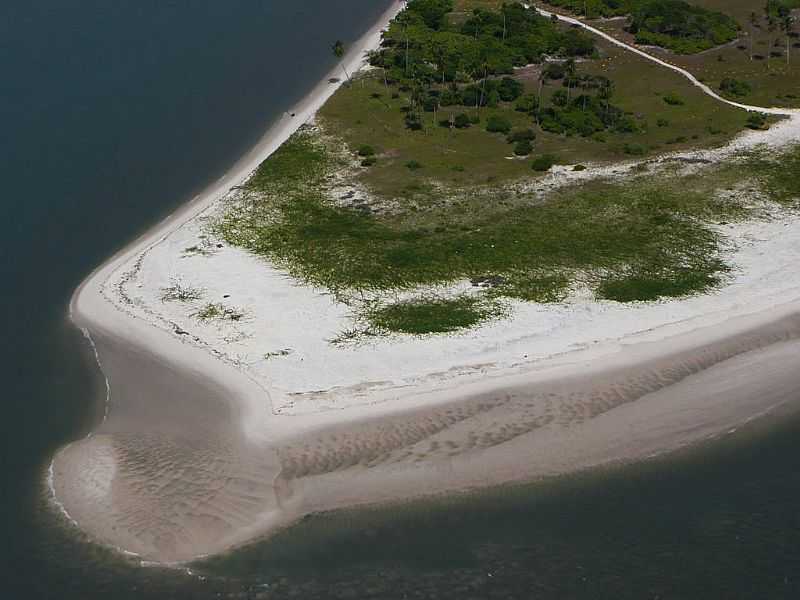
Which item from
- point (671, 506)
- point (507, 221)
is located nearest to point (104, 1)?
point (507, 221)

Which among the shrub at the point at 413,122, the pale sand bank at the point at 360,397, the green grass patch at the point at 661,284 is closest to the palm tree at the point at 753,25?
the shrub at the point at 413,122

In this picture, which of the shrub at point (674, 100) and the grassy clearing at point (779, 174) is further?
the shrub at point (674, 100)

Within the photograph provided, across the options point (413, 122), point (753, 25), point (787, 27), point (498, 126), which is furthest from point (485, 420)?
point (753, 25)

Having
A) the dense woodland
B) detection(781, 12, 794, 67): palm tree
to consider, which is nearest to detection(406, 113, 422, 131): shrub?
the dense woodland

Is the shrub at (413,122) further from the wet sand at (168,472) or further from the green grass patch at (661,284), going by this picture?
the wet sand at (168,472)

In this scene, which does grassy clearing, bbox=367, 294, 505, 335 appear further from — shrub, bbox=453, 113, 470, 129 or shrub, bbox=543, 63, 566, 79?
shrub, bbox=543, 63, 566, 79

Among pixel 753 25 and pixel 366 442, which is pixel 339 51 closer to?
pixel 753 25
